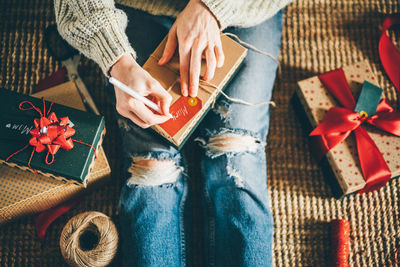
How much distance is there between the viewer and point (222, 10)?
22.0 inches

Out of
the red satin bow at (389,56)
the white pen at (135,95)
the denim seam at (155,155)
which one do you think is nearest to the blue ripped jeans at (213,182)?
the denim seam at (155,155)

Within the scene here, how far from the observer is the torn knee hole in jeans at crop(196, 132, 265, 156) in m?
0.61

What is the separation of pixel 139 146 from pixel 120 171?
182mm

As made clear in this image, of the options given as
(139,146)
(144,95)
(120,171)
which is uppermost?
(144,95)

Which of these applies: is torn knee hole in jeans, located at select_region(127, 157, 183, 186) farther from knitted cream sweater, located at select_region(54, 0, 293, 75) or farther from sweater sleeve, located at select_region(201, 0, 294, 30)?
sweater sleeve, located at select_region(201, 0, 294, 30)

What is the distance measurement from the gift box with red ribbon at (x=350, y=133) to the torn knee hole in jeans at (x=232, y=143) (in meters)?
0.17

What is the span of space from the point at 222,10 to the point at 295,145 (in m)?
0.42

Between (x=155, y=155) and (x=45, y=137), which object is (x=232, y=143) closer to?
(x=155, y=155)

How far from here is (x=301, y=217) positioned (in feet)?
2.44

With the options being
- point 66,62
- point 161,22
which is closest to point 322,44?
point 161,22

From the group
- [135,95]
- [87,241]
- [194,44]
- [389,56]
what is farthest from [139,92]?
[389,56]

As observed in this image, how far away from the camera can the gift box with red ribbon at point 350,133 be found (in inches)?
25.6

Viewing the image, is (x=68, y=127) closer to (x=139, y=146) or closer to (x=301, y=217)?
(x=139, y=146)

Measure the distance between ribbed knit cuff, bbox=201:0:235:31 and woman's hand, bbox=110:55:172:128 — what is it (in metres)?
0.18
